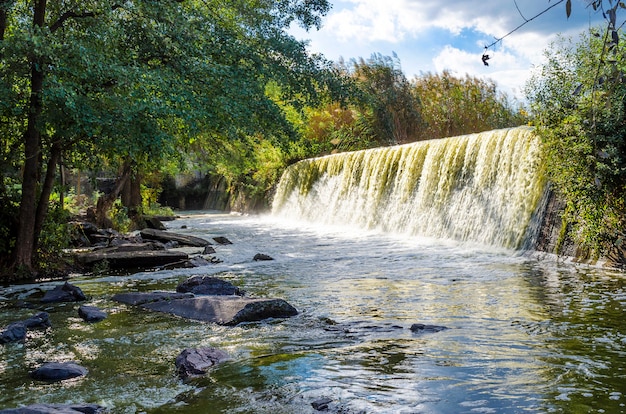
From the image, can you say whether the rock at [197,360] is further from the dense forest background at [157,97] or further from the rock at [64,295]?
the dense forest background at [157,97]

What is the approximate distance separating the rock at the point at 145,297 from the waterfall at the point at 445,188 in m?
7.08

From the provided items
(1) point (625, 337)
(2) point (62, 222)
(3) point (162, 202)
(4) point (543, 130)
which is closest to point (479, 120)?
(4) point (543, 130)

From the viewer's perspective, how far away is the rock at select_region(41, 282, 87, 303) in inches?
281

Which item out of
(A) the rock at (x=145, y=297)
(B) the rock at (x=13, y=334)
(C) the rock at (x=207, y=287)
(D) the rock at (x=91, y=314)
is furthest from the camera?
(C) the rock at (x=207, y=287)

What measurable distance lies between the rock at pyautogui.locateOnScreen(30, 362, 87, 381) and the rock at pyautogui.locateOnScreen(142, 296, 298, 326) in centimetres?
180

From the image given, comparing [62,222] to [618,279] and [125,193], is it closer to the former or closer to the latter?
[618,279]

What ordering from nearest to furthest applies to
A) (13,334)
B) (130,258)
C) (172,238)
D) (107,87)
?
(13,334)
(107,87)
(130,258)
(172,238)

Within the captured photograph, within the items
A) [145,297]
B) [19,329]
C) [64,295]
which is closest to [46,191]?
[64,295]

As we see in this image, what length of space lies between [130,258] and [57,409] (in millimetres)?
7764

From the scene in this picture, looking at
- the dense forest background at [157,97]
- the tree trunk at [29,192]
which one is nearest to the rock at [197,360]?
the dense forest background at [157,97]

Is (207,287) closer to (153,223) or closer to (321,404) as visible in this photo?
(321,404)

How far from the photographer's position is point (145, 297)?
7055 mm

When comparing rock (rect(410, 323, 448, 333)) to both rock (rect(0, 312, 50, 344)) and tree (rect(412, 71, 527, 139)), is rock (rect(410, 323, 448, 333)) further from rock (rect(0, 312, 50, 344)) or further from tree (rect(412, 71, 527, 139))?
tree (rect(412, 71, 527, 139))

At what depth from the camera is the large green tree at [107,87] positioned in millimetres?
7672
